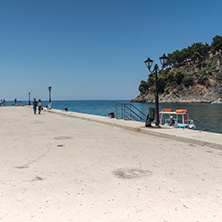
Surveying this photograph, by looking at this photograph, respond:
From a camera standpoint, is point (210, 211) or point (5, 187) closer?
point (210, 211)

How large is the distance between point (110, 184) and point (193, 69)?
164413mm

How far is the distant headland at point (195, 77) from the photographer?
13062 cm

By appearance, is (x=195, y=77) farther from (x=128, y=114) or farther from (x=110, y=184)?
(x=110, y=184)

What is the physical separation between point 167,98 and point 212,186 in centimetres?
14500

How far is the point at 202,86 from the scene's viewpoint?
440 ft

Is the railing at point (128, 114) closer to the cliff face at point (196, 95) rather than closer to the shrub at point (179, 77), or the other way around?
the cliff face at point (196, 95)

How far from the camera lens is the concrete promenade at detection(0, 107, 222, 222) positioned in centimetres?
348

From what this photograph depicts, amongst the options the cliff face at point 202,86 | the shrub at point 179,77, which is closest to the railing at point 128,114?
the cliff face at point 202,86

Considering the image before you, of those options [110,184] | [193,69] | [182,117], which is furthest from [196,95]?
[110,184]

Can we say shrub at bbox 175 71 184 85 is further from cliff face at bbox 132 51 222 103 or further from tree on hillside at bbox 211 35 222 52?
tree on hillside at bbox 211 35 222 52

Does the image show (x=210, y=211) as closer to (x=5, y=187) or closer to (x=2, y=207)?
(x=2, y=207)

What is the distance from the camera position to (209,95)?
12888 cm

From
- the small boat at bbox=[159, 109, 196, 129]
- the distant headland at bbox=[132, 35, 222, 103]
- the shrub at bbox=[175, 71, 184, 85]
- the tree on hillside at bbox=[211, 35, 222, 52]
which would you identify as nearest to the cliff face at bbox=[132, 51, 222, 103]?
the distant headland at bbox=[132, 35, 222, 103]

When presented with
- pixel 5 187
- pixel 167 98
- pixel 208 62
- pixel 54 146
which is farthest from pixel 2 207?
pixel 208 62
